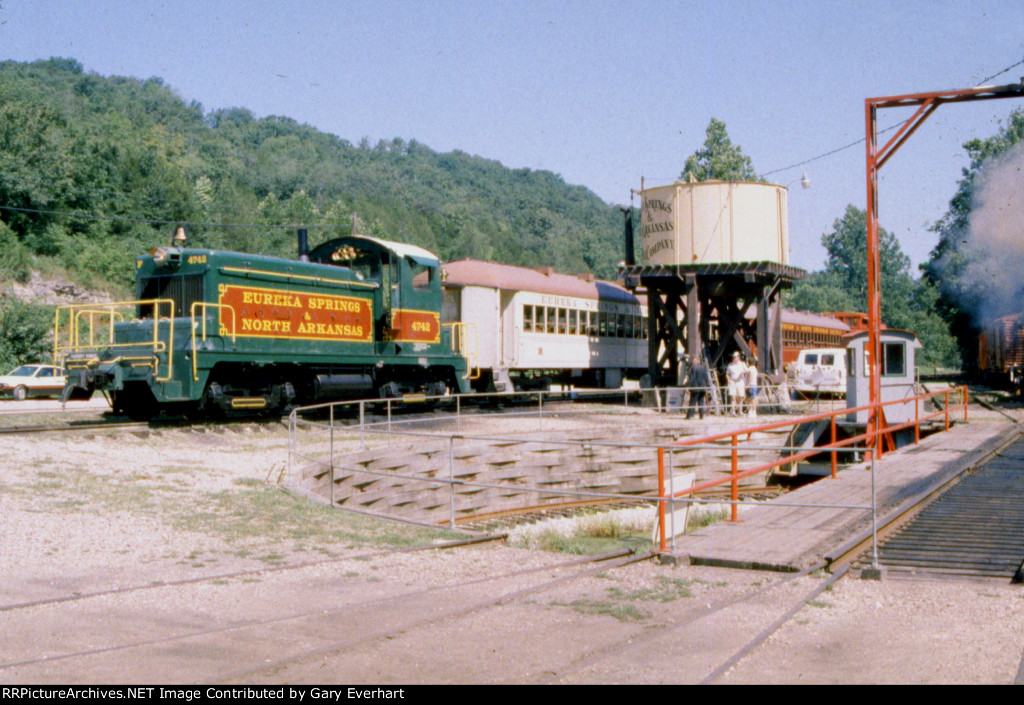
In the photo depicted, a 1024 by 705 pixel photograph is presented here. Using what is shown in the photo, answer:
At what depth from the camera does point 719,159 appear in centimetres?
6106

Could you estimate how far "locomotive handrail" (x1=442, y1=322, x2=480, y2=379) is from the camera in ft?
83.6

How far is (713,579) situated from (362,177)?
358 feet

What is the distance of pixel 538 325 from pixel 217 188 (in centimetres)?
5466

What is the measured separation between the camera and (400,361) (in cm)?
2306

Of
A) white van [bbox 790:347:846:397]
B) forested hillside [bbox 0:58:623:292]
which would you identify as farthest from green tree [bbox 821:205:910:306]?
white van [bbox 790:347:846:397]

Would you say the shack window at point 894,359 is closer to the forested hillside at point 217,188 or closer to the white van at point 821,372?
the white van at point 821,372

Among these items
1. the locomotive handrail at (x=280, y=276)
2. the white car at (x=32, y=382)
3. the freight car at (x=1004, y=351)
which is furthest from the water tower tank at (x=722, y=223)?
the white car at (x=32, y=382)

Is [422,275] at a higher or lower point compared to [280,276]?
higher

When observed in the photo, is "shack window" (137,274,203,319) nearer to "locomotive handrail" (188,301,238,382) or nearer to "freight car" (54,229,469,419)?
"freight car" (54,229,469,419)

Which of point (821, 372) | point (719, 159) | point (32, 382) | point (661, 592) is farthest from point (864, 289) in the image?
point (661, 592)

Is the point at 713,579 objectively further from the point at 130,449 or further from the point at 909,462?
the point at 130,449

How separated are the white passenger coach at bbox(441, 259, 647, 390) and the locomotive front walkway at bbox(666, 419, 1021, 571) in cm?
1289

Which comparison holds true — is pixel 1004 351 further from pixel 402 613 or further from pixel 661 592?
pixel 402 613

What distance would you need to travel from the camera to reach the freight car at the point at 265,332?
17906 millimetres
